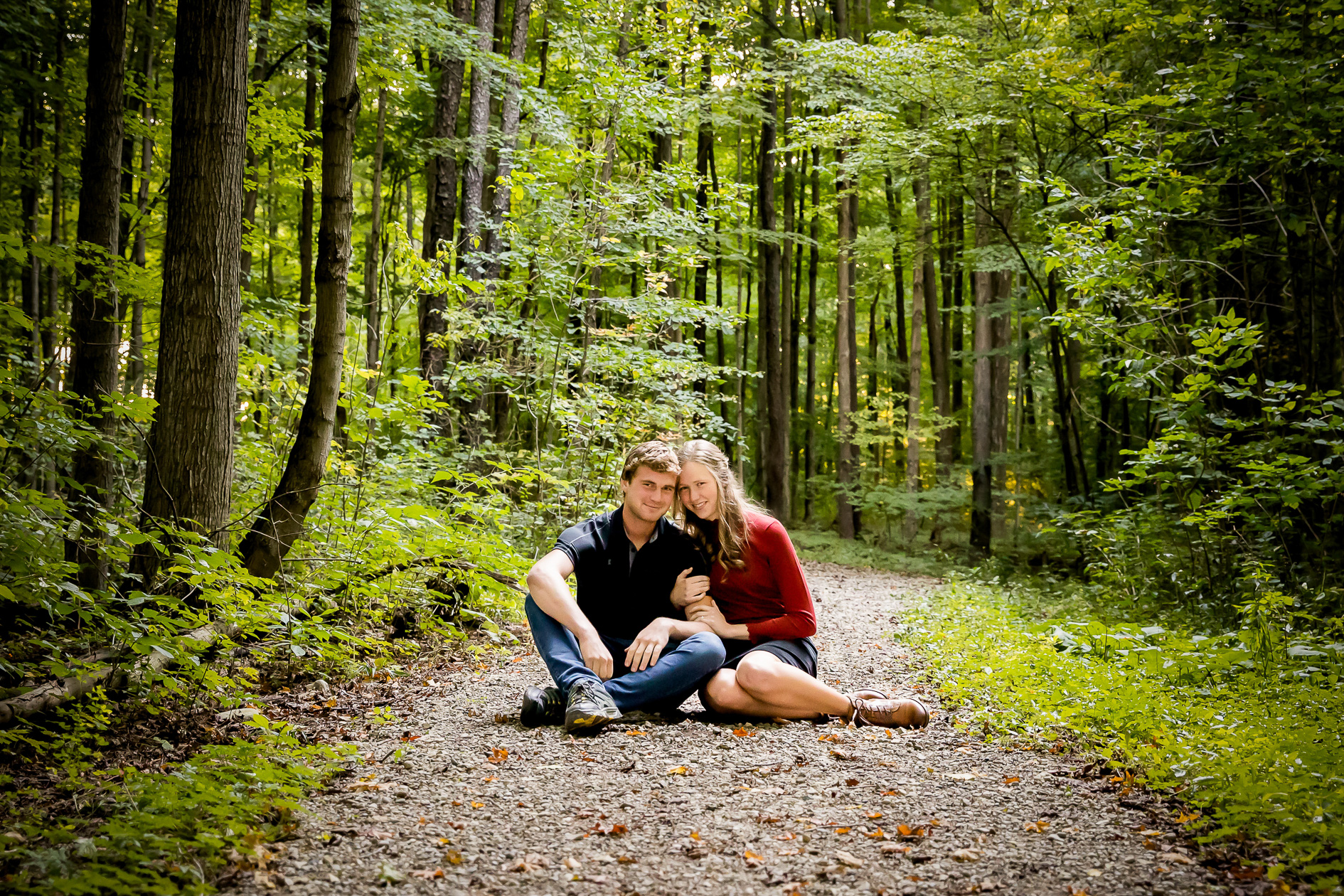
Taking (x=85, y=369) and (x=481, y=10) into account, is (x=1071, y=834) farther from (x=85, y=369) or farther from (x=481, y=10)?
(x=481, y=10)

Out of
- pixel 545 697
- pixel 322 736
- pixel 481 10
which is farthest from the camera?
pixel 481 10

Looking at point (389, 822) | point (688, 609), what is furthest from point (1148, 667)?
point (389, 822)

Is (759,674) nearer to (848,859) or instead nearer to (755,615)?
(755,615)

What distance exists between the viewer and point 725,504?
4098 mm

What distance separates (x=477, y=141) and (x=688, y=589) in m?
7.61

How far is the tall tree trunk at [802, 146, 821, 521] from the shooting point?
66.3 ft

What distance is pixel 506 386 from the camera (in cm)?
888

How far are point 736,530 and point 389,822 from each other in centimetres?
209

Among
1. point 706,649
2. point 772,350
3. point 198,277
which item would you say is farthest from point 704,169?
point 706,649

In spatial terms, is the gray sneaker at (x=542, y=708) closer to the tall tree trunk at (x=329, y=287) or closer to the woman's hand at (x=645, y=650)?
the woman's hand at (x=645, y=650)

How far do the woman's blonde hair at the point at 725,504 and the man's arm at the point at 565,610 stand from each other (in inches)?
30.0

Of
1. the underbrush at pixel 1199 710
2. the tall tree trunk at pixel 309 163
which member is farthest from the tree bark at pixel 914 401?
the tall tree trunk at pixel 309 163

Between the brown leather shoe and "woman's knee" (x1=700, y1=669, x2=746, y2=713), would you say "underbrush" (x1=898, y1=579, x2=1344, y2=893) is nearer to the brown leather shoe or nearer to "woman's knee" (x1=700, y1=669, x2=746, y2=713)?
the brown leather shoe

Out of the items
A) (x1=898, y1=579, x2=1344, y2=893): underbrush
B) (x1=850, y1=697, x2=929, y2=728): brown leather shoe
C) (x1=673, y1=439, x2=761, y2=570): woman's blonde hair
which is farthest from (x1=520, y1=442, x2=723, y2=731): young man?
(x1=898, y1=579, x2=1344, y2=893): underbrush
